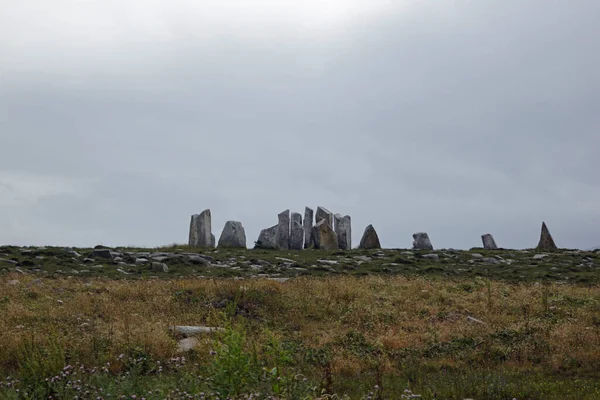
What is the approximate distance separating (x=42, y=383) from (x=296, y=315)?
862 centimetres

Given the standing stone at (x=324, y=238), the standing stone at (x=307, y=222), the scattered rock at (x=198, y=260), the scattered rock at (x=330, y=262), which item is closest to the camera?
the scattered rock at (x=198, y=260)

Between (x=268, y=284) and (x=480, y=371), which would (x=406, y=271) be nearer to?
(x=268, y=284)

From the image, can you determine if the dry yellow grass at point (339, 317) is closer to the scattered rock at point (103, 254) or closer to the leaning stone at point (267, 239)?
the scattered rock at point (103, 254)

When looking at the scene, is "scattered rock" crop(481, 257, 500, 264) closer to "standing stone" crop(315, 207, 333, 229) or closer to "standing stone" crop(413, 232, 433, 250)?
"standing stone" crop(413, 232, 433, 250)

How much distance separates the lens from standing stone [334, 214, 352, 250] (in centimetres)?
4212

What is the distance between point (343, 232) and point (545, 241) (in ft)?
43.5

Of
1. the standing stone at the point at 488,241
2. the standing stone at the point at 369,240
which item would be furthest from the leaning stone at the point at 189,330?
the standing stone at the point at 488,241

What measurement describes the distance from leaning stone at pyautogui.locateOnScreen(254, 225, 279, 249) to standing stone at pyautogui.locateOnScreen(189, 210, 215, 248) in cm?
331

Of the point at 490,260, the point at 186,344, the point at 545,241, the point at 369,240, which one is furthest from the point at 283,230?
the point at 186,344

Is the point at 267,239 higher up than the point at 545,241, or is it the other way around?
the point at 545,241

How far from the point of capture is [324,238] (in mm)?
39781

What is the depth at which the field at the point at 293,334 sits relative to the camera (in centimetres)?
879

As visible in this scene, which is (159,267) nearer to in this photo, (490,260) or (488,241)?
(490,260)

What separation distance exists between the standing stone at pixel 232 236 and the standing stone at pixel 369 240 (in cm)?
807
